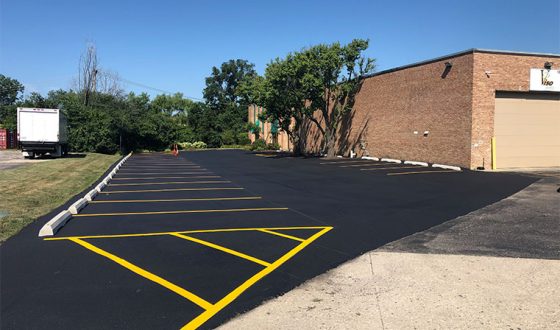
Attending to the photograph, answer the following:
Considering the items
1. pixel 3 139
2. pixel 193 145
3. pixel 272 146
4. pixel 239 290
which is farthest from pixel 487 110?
pixel 3 139

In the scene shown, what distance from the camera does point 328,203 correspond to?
11930 millimetres

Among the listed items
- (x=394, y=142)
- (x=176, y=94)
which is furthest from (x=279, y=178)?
A: (x=176, y=94)

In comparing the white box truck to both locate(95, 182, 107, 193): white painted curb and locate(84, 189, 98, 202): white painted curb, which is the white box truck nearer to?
locate(95, 182, 107, 193): white painted curb

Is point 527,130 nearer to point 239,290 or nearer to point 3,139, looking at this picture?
point 239,290

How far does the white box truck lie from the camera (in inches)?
1101

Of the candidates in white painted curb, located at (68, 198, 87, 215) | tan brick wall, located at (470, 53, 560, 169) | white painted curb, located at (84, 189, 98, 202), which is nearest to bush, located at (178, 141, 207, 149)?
tan brick wall, located at (470, 53, 560, 169)

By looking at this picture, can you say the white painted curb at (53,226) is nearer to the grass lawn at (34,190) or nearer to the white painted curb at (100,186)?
the grass lawn at (34,190)

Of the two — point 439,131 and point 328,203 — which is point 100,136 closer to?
point 439,131

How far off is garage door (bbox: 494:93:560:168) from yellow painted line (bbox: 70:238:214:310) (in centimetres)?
2088

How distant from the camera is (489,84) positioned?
A: 865 inches

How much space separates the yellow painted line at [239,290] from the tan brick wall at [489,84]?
56.7 ft

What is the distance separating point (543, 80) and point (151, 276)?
23.3 meters

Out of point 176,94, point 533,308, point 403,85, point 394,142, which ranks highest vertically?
point 176,94

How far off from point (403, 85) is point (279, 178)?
1302 centimetres
